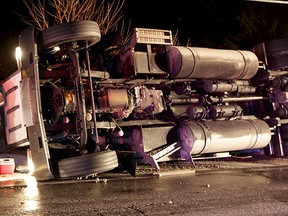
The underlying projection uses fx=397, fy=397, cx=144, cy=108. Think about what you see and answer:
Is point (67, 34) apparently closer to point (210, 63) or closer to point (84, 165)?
point (84, 165)

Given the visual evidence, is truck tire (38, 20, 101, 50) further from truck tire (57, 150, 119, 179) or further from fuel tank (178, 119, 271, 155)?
fuel tank (178, 119, 271, 155)

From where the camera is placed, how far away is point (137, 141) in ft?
23.3

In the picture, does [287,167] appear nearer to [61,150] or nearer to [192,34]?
[61,150]

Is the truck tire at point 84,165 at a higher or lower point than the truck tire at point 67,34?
lower

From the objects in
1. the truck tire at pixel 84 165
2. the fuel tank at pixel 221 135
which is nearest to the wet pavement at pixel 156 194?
the truck tire at pixel 84 165

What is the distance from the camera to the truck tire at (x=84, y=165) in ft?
14.9

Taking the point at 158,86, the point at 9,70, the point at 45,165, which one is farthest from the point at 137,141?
the point at 9,70

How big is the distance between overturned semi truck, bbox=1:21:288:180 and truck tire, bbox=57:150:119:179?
0.01 meters

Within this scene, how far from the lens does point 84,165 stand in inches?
179

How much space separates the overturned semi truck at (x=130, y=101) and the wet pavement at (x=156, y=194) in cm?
35

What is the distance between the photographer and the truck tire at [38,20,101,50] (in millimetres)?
4785

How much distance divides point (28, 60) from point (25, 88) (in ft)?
1.17

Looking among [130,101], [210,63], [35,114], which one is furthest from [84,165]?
[210,63]

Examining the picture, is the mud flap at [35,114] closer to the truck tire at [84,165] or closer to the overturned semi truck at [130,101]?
the overturned semi truck at [130,101]
